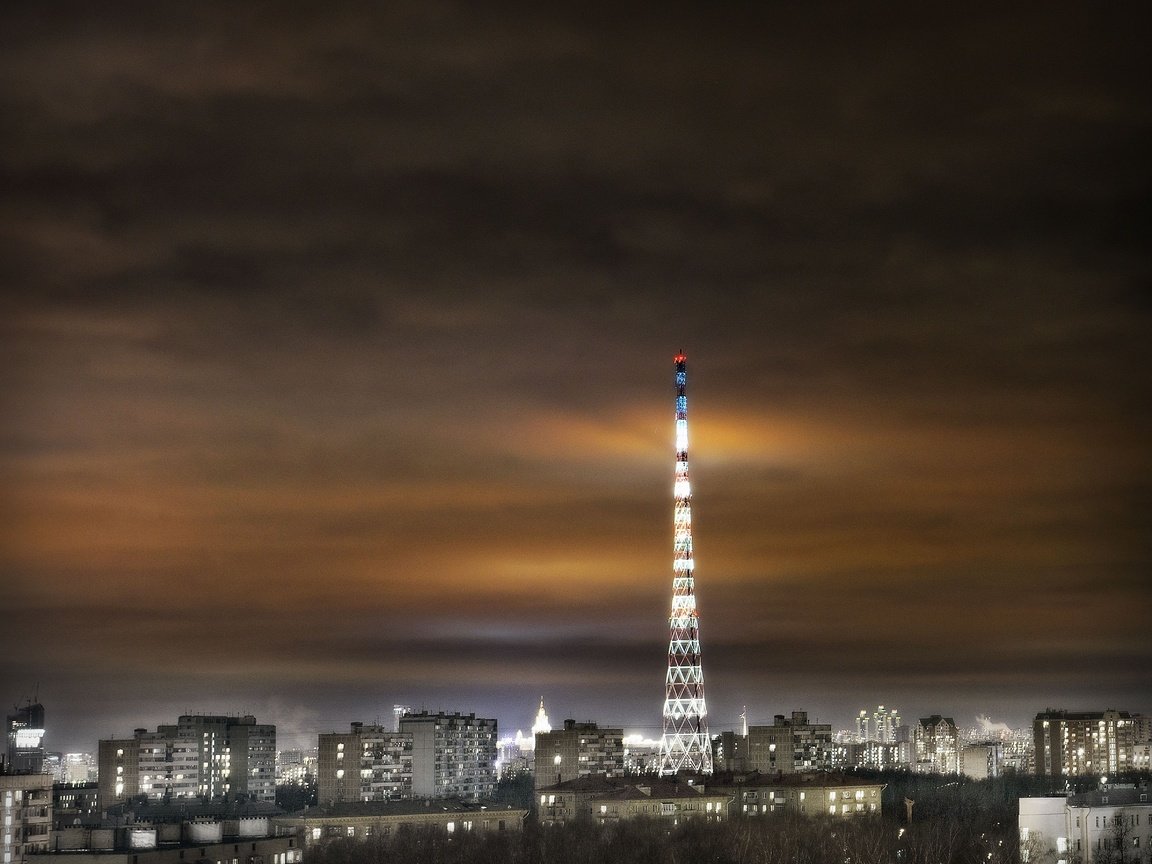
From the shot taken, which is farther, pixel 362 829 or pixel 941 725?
pixel 941 725

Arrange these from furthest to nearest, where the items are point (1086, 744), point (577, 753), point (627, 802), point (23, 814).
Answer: point (1086, 744) < point (577, 753) < point (627, 802) < point (23, 814)

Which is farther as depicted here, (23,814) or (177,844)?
(177,844)

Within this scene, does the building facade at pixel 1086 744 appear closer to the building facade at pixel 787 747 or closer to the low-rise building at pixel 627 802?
the building facade at pixel 787 747

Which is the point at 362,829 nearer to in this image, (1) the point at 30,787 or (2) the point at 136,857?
(2) the point at 136,857

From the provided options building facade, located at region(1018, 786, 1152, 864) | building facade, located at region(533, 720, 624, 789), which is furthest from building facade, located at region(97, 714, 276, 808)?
building facade, located at region(1018, 786, 1152, 864)

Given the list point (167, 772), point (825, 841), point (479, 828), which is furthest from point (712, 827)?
point (167, 772)

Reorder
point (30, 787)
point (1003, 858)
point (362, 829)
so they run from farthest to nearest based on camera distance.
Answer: point (362, 829)
point (1003, 858)
point (30, 787)

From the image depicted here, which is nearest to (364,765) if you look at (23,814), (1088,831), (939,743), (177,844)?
(177,844)

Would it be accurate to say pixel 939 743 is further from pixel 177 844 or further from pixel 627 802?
pixel 177 844
